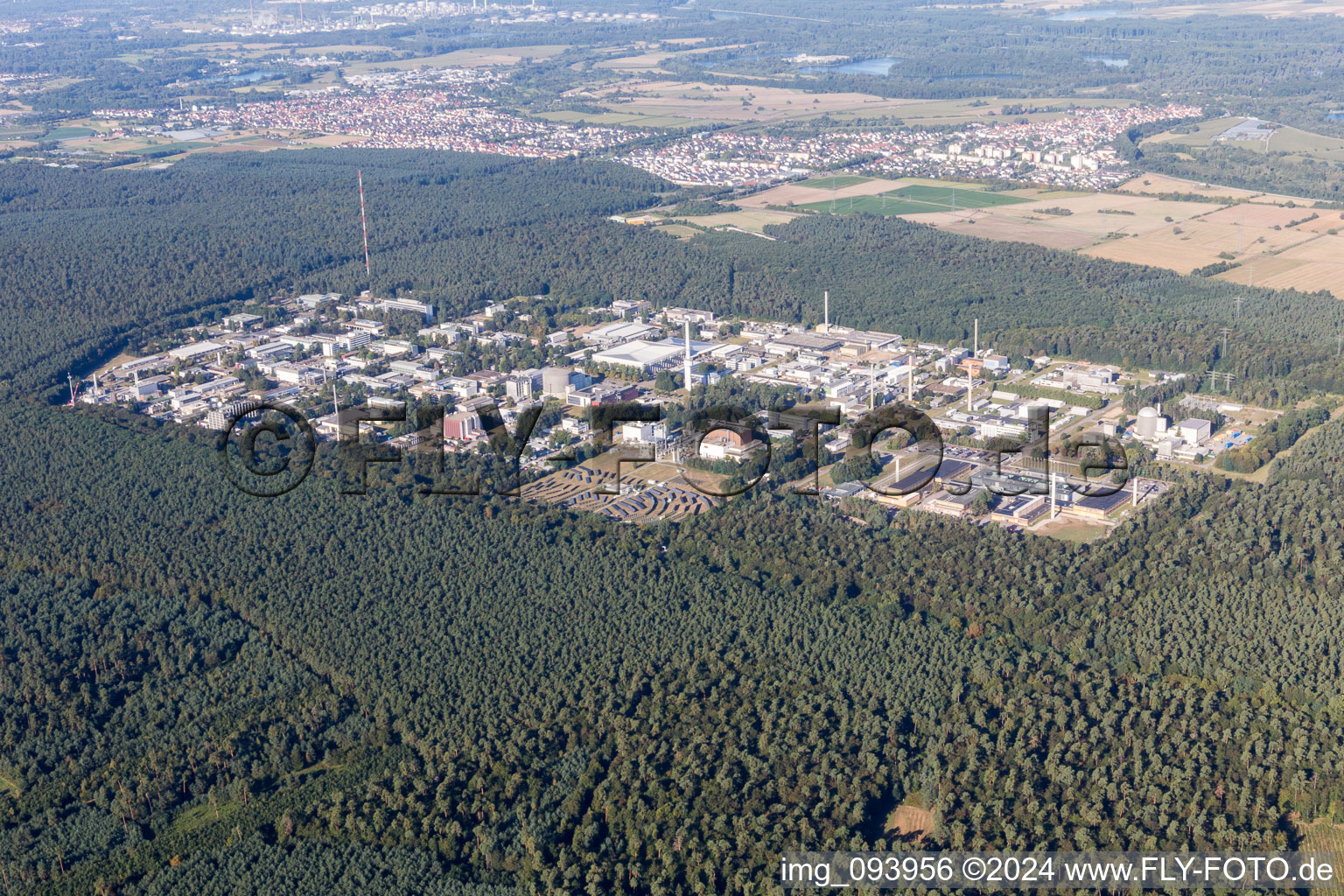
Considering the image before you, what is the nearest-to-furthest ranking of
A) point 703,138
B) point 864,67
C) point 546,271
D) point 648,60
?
1. point 546,271
2. point 703,138
3. point 864,67
4. point 648,60

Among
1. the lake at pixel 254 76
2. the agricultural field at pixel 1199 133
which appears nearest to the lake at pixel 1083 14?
the agricultural field at pixel 1199 133

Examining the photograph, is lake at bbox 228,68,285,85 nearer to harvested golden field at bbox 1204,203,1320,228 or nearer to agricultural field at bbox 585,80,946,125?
agricultural field at bbox 585,80,946,125

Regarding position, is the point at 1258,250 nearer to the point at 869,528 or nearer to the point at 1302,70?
the point at 869,528

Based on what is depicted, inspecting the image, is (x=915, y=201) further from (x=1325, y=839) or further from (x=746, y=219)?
(x=1325, y=839)

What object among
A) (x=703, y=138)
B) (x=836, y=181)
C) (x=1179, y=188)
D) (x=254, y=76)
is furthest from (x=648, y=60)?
(x=1179, y=188)

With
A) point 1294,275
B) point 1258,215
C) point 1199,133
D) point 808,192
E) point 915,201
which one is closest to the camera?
point 1294,275

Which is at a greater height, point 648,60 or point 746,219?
point 648,60
